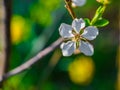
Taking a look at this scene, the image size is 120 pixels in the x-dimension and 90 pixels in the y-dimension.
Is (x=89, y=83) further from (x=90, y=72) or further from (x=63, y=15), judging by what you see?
(x=63, y=15)

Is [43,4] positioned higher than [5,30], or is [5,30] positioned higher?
[5,30]

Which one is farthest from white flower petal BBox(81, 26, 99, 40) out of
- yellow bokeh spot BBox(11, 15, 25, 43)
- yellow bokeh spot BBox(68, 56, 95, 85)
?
yellow bokeh spot BBox(68, 56, 95, 85)

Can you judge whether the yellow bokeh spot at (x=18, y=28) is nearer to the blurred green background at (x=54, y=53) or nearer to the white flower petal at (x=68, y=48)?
the blurred green background at (x=54, y=53)

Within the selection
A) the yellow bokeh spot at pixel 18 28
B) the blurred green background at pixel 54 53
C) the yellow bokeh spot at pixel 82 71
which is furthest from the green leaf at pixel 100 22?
the yellow bokeh spot at pixel 82 71

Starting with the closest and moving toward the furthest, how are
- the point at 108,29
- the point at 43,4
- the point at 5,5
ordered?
the point at 5,5
the point at 43,4
the point at 108,29

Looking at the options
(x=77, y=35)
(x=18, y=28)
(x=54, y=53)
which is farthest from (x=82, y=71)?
(x=77, y=35)

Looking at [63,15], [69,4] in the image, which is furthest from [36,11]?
[69,4]

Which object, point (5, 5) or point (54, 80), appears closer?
point (5, 5)
